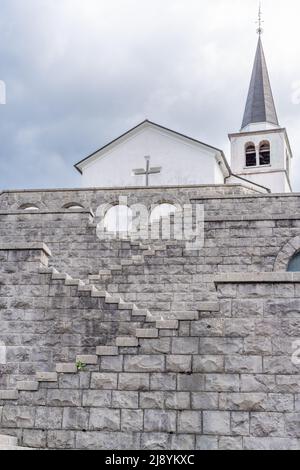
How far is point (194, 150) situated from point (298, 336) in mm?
24316

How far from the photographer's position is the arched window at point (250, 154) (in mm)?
55650

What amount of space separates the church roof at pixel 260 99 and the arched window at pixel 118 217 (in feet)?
130

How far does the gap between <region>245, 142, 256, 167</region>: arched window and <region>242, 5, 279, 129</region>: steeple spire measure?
6.52 ft

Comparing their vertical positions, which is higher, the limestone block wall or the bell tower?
the bell tower

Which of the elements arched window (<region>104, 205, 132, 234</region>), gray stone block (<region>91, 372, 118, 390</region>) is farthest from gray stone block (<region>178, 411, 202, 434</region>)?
arched window (<region>104, 205, 132, 234</region>)

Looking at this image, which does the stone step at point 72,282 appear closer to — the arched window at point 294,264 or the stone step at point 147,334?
the stone step at point 147,334

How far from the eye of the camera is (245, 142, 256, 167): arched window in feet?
183

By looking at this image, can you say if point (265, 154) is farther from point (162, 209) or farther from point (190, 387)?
point (190, 387)

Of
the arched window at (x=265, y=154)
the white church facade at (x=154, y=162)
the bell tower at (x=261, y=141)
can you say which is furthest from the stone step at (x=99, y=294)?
the arched window at (x=265, y=154)

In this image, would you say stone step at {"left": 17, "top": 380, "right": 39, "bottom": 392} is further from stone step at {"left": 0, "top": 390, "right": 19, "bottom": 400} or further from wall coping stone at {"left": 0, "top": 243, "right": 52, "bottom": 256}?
wall coping stone at {"left": 0, "top": 243, "right": 52, "bottom": 256}

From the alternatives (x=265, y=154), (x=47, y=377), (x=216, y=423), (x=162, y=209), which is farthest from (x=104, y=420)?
(x=265, y=154)

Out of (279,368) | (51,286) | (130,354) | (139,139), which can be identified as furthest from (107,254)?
(139,139)

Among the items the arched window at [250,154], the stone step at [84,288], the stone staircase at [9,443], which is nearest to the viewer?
the stone staircase at [9,443]
